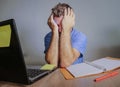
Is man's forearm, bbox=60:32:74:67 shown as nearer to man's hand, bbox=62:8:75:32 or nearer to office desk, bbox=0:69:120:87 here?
man's hand, bbox=62:8:75:32

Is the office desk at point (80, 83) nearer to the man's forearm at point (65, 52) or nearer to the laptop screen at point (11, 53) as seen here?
the laptop screen at point (11, 53)

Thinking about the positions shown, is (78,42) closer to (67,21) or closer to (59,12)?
(67,21)

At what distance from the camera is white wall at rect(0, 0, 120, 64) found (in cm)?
145

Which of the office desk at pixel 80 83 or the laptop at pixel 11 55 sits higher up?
the laptop at pixel 11 55

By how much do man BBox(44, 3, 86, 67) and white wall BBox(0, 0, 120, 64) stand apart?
5cm

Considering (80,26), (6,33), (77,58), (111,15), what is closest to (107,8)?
(111,15)

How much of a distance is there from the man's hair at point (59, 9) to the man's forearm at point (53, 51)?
0.18 meters

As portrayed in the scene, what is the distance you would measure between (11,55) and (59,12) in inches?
37.9

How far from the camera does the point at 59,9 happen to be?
1.51 m

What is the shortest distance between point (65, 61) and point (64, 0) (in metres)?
0.55

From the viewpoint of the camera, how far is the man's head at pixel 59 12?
1.47 m

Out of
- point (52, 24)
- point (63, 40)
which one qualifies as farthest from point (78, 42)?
point (52, 24)

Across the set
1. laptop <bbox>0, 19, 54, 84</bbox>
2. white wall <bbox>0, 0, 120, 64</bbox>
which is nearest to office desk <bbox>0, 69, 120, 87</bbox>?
laptop <bbox>0, 19, 54, 84</bbox>

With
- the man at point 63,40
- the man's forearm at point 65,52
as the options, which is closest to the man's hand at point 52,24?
the man at point 63,40
